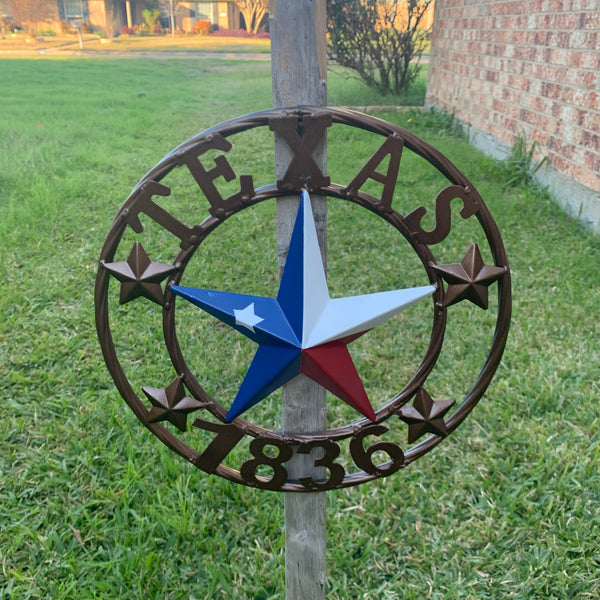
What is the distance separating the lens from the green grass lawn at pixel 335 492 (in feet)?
4.72

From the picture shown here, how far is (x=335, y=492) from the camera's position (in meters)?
1.72

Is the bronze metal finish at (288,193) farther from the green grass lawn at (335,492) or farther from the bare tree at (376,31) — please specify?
the bare tree at (376,31)

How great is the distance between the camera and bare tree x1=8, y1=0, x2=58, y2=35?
1411cm

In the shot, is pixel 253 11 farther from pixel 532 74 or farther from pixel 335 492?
pixel 335 492

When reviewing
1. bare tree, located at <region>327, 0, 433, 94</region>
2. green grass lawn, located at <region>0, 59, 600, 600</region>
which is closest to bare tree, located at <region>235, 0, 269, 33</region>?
bare tree, located at <region>327, 0, 433, 94</region>

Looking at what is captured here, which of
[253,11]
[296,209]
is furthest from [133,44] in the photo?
[296,209]

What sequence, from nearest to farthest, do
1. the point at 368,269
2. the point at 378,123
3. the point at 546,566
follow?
1. the point at 378,123
2. the point at 546,566
3. the point at 368,269

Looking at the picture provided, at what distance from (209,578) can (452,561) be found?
2.08ft

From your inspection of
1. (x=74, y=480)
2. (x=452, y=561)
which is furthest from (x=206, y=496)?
(x=452, y=561)

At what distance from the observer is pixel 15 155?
4.96 metres

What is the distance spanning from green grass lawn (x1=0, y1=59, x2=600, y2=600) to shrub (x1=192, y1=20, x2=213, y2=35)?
19003mm

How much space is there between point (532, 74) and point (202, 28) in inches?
727

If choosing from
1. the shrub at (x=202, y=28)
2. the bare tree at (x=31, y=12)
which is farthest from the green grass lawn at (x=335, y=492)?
the shrub at (x=202, y=28)

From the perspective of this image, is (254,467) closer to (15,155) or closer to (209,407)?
(209,407)
